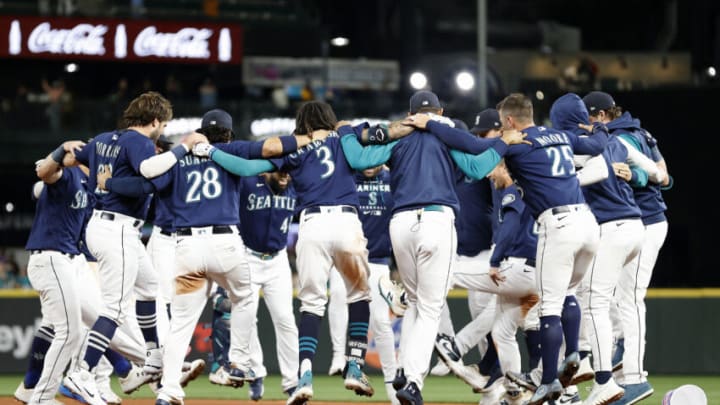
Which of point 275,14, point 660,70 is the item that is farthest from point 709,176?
point 275,14

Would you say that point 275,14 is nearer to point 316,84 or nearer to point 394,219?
point 316,84

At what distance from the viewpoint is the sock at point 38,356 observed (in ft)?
34.3

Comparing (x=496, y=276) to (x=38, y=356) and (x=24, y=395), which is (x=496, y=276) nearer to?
(x=38, y=356)

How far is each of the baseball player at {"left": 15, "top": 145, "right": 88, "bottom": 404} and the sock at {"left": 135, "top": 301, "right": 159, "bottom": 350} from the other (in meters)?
0.95

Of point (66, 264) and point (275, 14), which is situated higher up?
point (275, 14)

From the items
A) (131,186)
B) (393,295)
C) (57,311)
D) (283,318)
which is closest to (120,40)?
(283,318)

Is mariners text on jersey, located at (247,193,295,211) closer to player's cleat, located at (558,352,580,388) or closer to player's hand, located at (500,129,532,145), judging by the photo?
player's hand, located at (500,129,532,145)

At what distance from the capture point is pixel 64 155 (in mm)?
10016

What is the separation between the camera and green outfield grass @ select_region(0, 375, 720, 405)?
41.0 feet

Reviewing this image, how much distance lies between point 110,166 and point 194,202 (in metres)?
0.89

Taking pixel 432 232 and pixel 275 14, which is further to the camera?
pixel 275 14

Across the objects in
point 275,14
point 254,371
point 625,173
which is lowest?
point 254,371

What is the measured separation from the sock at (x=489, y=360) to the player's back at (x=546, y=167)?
1.82m

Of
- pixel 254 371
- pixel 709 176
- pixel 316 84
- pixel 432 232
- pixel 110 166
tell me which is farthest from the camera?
pixel 316 84
